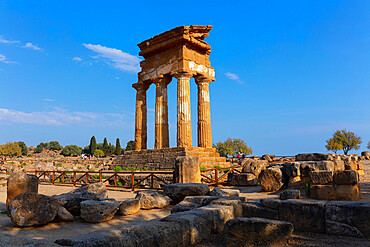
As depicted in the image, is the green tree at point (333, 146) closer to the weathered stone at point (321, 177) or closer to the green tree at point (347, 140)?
the green tree at point (347, 140)

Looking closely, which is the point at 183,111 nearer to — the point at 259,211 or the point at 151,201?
the point at 151,201

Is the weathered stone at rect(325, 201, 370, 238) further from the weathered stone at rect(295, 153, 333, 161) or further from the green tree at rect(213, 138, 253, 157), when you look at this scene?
the green tree at rect(213, 138, 253, 157)

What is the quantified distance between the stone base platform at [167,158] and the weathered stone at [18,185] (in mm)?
9210

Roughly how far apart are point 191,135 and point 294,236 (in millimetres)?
14293

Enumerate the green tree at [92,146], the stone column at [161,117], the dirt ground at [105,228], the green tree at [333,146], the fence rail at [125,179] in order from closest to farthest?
the dirt ground at [105,228]
the fence rail at [125,179]
the stone column at [161,117]
the green tree at [333,146]
the green tree at [92,146]

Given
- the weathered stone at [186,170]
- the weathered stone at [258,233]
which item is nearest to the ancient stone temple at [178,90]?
the weathered stone at [186,170]

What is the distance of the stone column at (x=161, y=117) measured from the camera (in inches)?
800

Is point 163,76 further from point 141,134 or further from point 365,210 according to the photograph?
point 365,210

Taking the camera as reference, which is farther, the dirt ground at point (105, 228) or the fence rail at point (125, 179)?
the fence rail at point (125, 179)

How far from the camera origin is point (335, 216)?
15.6 ft

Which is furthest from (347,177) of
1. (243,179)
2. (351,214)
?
(243,179)

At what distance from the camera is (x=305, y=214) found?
5031 millimetres

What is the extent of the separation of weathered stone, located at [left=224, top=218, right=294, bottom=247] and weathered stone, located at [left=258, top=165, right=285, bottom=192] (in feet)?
23.4

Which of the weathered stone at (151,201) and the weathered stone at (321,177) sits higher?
the weathered stone at (321,177)
